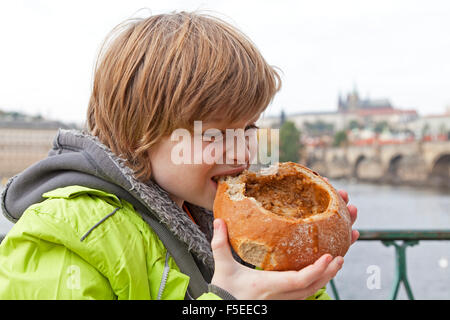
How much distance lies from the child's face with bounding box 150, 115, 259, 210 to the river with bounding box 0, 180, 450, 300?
460 millimetres

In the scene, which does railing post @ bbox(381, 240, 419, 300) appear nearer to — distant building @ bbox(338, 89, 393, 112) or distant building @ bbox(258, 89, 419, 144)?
distant building @ bbox(258, 89, 419, 144)

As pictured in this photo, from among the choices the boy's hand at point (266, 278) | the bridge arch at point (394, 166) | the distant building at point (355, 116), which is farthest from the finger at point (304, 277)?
the distant building at point (355, 116)

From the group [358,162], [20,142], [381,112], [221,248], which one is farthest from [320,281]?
[381,112]

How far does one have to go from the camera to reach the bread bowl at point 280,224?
2.73ft

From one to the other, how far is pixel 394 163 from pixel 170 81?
118 feet

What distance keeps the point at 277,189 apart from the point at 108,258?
421 millimetres

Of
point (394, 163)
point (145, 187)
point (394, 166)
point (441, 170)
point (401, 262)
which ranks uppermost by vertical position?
point (145, 187)

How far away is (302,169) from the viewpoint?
105 centimetres

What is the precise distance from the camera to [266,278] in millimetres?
796

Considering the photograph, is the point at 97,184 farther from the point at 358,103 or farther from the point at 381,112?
the point at 358,103

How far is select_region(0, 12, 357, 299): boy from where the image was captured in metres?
0.78

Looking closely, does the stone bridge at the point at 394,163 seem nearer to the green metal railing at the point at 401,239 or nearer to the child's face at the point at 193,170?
the green metal railing at the point at 401,239

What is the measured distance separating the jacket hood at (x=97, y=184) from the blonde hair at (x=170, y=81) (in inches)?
1.3
